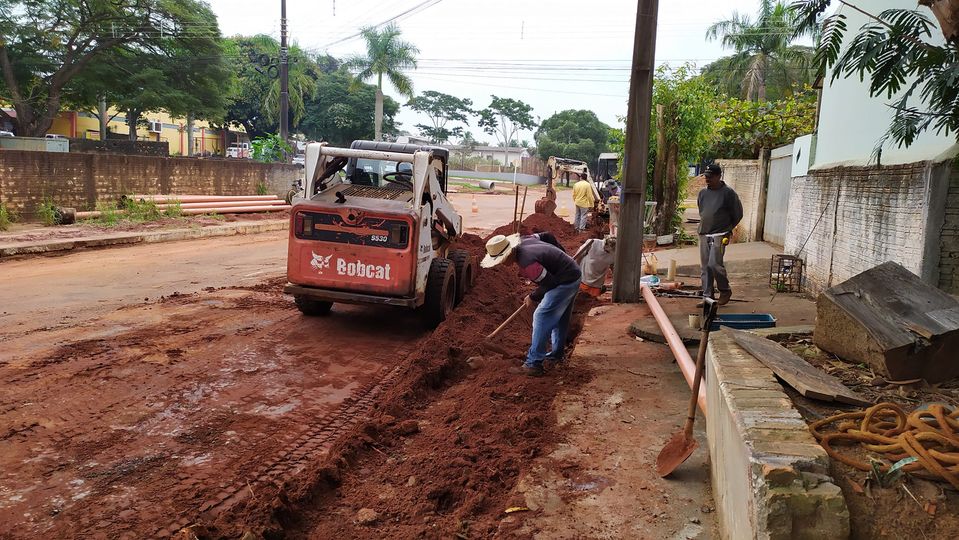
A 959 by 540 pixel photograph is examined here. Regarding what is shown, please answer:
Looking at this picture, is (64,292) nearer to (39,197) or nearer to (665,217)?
(39,197)

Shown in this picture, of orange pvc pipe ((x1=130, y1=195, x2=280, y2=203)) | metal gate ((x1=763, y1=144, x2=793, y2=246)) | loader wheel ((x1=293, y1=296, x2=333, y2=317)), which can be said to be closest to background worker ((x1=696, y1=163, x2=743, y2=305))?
loader wheel ((x1=293, y1=296, x2=333, y2=317))

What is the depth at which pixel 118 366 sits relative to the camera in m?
6.23

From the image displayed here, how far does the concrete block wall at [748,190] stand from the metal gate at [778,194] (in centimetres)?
39

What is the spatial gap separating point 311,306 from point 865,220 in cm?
652

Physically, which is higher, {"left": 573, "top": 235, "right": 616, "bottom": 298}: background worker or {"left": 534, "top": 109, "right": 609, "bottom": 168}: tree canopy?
{"left": 534, "top": 109, "right": 609, "bottom": 168}: tree canopy

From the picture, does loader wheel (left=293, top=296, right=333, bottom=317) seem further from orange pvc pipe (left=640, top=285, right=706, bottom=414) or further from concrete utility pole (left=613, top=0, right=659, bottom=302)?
orange pvc pipe (left=640, top=285, right=706, bottom=414)

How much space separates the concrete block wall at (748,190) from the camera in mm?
15648

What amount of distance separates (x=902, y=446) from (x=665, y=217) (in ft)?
45.5

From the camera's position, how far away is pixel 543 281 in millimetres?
6566

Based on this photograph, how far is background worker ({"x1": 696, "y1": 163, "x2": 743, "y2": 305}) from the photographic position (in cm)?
828

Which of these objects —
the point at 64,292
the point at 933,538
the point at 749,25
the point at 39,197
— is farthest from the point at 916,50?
the point at 749,25

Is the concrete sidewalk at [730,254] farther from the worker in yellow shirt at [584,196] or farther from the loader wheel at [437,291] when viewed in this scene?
the loader wheel at [437,291]

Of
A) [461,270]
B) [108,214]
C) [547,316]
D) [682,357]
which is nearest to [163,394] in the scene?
[547,316]

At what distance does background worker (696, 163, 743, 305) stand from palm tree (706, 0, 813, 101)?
30.4m
